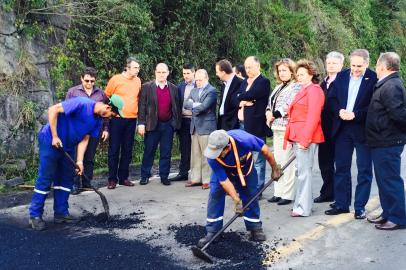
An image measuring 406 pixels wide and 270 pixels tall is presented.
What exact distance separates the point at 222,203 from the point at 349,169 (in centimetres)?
181

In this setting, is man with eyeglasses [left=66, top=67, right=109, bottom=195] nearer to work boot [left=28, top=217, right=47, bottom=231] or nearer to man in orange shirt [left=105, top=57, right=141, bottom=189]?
man in orange shirt [left=105, top=57, right=141, bottom=189]

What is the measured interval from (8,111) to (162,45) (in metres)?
4.46

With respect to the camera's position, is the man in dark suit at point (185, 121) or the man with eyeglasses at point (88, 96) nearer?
the man with eyeglasses at point (88, 96)

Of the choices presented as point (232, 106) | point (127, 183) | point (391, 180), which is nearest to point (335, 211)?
point (391, 180)

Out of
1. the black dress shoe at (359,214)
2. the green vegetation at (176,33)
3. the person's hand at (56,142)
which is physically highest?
the green vegetation at (176,33)

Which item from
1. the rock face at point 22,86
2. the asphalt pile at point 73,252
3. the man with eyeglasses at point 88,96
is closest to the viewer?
the asphalt pile at point 73,252

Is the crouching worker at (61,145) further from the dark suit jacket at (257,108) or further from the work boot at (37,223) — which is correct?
the dark suit jacket at (257,108)

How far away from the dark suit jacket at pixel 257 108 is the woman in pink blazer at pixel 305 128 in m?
0.79

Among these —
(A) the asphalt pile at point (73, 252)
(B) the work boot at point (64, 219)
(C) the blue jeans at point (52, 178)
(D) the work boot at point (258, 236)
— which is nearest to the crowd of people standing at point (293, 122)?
(C) the blue jeans at point (52, 178)

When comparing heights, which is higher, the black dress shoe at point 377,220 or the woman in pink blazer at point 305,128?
the woman in pink blazer at point 305,128

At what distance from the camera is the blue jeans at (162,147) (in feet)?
27.9

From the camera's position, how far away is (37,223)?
20.1 ft

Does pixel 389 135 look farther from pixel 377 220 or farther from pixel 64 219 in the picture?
pixel 64 219

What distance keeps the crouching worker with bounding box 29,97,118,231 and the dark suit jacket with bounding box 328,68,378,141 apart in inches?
111
